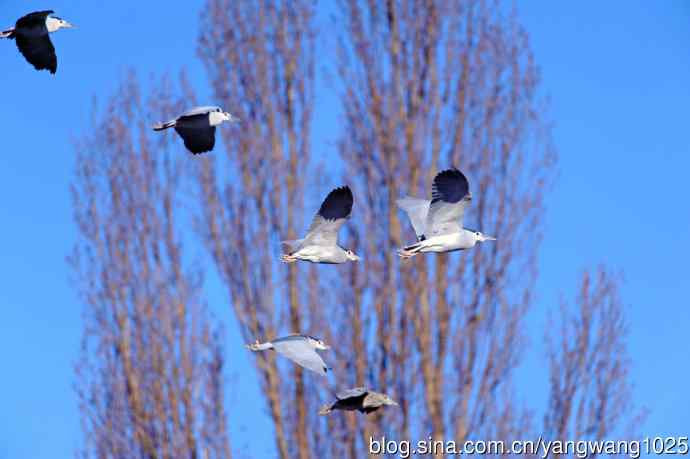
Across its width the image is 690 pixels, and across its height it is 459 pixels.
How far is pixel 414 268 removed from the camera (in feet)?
27.5

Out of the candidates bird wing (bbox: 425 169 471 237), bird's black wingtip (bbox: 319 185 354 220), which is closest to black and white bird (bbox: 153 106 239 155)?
bird's black wingtip (bbox: 319 185 354 220)

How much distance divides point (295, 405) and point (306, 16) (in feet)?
9.28

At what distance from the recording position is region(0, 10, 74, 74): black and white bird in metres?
5.63

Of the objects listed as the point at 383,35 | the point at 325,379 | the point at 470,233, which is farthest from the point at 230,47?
the point at 470,233

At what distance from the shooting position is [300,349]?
5617mm

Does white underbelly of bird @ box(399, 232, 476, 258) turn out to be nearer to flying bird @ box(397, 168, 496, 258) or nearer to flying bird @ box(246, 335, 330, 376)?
flying bird @ box(397, 168, 496, 258)

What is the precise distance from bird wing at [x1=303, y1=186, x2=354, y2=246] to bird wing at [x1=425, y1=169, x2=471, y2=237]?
36 cm

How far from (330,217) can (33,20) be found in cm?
152

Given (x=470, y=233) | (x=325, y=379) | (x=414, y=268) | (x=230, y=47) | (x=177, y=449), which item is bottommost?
(x=177, y=449)

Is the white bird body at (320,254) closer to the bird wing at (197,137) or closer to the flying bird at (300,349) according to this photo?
the flying bird at (300,349)

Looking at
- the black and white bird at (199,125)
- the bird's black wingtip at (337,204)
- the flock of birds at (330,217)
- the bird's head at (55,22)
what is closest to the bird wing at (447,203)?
the flock of birds at (330,217)

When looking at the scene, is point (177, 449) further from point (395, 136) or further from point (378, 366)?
point (395, 136)

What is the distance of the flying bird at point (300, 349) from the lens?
17.8 ft

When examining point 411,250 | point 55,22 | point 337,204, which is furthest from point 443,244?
point 55,22
